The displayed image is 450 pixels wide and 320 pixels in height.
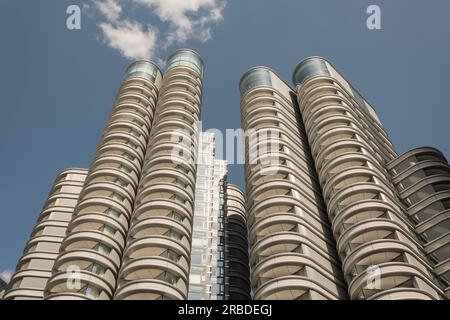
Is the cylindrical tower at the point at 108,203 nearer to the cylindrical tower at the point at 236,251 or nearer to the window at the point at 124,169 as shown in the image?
the window at the point at 124,169

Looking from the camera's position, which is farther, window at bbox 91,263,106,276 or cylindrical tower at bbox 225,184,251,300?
cylindrical tower at bbox 225,184,251,300

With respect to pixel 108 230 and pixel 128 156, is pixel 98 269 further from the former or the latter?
pixel 128 156

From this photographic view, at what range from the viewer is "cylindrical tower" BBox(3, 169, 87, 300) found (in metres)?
68.4

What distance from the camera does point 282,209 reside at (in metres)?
63.2

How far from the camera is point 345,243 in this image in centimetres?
5759

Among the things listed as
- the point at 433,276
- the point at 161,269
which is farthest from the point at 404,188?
the point at 161,269

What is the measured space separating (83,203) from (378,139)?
152ft

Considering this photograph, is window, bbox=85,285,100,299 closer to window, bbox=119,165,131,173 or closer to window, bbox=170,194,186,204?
window, bbox=170,194,186,204

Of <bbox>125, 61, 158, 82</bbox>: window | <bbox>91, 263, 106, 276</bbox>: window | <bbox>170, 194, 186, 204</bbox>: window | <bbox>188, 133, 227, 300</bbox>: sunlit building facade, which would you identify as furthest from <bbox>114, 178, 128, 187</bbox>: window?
<bbox>125, 61, 158, 82</bbox>: window

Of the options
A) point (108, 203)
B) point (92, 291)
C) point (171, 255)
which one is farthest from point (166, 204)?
point (92, 291)

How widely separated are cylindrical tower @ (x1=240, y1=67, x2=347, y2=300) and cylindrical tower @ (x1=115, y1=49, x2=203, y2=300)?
775 cm

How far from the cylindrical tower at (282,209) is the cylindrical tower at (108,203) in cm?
1550

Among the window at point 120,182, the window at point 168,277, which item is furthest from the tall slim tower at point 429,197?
the window at point 120,182
